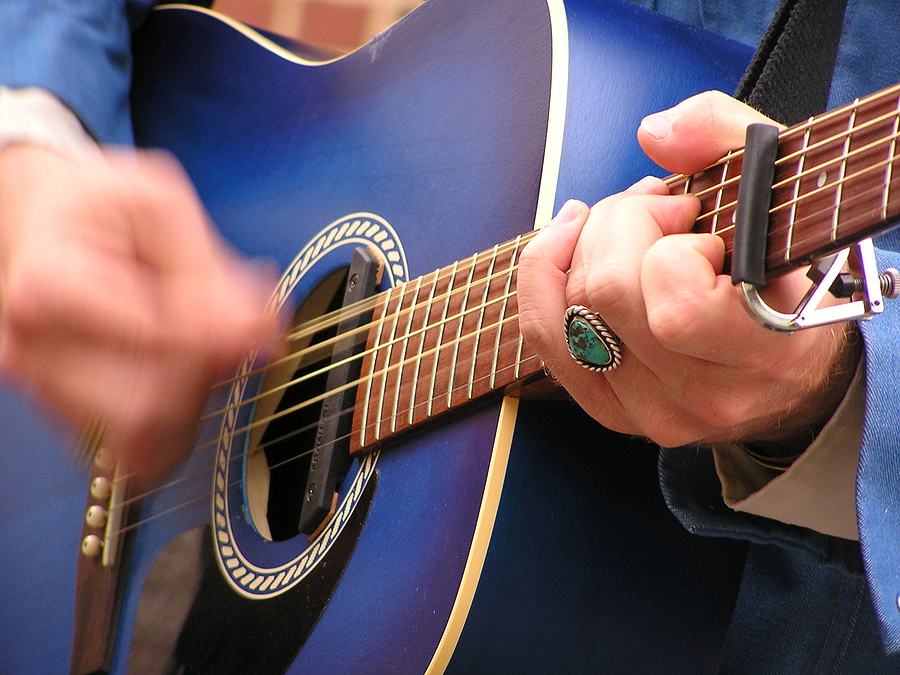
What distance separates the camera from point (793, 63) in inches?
23.2

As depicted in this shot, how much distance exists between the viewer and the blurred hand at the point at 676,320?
1.45 ft

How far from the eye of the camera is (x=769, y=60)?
58cm

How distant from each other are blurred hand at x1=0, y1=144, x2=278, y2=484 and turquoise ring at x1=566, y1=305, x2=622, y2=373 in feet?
0.98

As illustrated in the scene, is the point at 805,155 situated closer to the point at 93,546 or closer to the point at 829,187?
the point at 829,187

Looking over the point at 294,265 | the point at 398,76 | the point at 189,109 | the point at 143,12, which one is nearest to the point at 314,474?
the point at 294,265

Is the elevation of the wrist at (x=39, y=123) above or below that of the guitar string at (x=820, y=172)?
below

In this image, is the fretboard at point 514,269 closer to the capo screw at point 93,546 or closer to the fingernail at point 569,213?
the fingernail at point 569,213

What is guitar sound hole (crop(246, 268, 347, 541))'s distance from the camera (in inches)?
31.1

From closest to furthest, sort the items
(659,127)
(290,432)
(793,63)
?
(659,127) → (793,63) → (290,432)

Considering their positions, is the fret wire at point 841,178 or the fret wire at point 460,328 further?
the fret wire at point 460,328

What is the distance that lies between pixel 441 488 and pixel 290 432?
227mm

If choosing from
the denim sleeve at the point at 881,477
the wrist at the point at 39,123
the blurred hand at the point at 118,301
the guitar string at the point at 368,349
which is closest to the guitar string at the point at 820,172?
the denim sleeve at the point at 881,477

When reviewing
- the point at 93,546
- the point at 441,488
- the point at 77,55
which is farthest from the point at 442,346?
the point at 77,55

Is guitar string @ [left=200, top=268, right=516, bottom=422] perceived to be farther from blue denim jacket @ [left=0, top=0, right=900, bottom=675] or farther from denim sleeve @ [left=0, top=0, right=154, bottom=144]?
denim sleeve @ [left=0, top=0, right=154, bottom=144]
